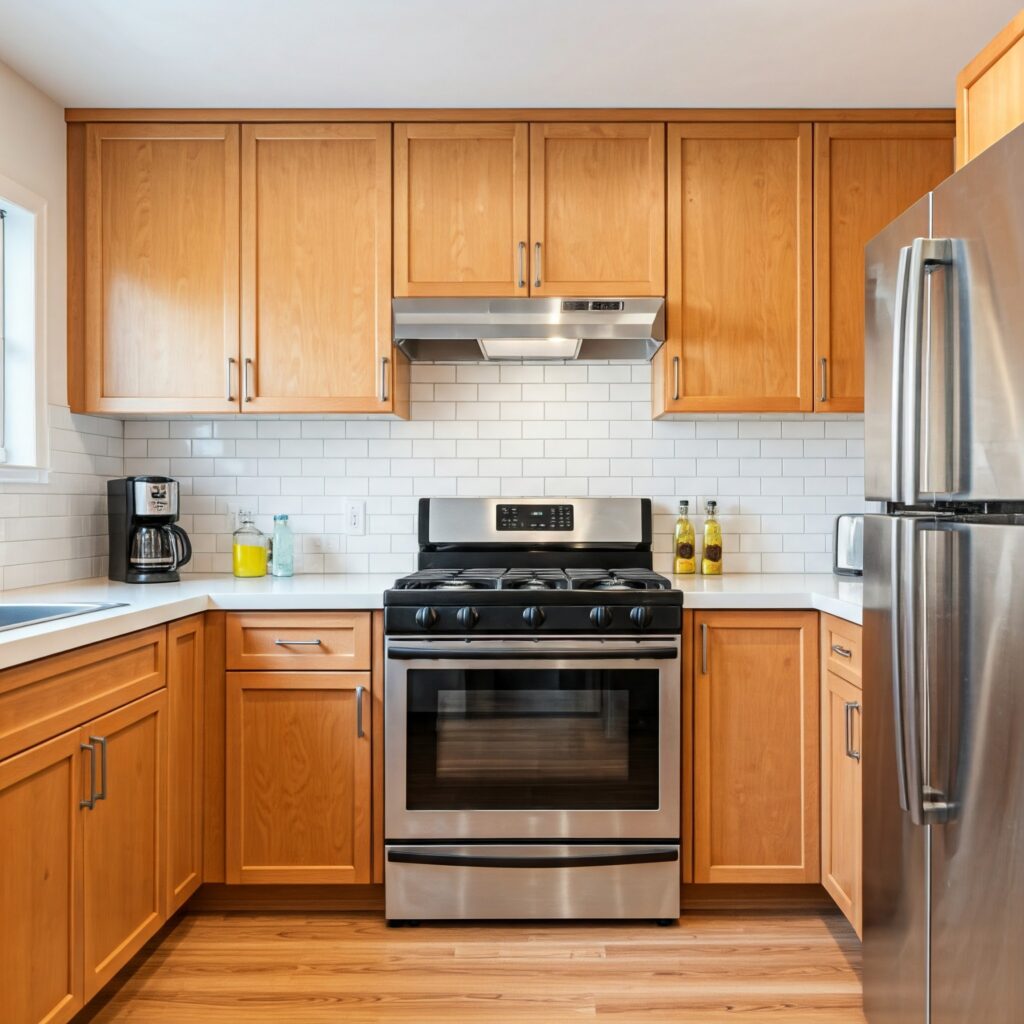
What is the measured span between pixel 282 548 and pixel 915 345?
2107 millimetres

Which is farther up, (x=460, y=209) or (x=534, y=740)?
(x=460, y=209)

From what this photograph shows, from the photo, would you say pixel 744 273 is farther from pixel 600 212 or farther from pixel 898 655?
pixel 898 655

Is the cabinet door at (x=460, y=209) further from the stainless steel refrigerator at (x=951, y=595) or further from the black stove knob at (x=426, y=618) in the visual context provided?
the stainless steel refrigerator at (x=951, y=595)

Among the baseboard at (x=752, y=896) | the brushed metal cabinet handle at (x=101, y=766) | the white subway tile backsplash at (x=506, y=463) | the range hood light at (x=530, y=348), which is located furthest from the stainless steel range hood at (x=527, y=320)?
the baseboard at (x=752, y=896)

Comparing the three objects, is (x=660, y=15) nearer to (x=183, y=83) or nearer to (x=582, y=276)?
(x=582, y=276)

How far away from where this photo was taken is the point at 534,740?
2.45 meters

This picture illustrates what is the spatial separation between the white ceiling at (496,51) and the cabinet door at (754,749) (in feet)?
5.05

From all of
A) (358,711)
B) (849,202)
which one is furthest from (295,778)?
(849,202)

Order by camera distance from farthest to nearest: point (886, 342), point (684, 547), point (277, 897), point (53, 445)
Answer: point (684, 547), point (53, 445), point (277, 897), point (886, 342)

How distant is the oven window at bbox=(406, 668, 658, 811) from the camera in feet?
7.98

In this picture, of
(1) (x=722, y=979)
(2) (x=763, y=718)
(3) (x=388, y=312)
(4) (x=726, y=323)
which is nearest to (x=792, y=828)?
(2) (x=763, y=718)

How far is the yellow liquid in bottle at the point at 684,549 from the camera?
2.99 m

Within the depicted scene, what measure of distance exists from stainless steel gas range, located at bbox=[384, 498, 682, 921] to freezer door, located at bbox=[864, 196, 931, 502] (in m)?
0.84

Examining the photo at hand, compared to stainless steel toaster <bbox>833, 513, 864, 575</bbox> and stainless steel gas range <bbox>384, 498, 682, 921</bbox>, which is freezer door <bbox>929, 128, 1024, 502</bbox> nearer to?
stainless steel gas range <bbox>384, 498, 682, 921</bbox>
